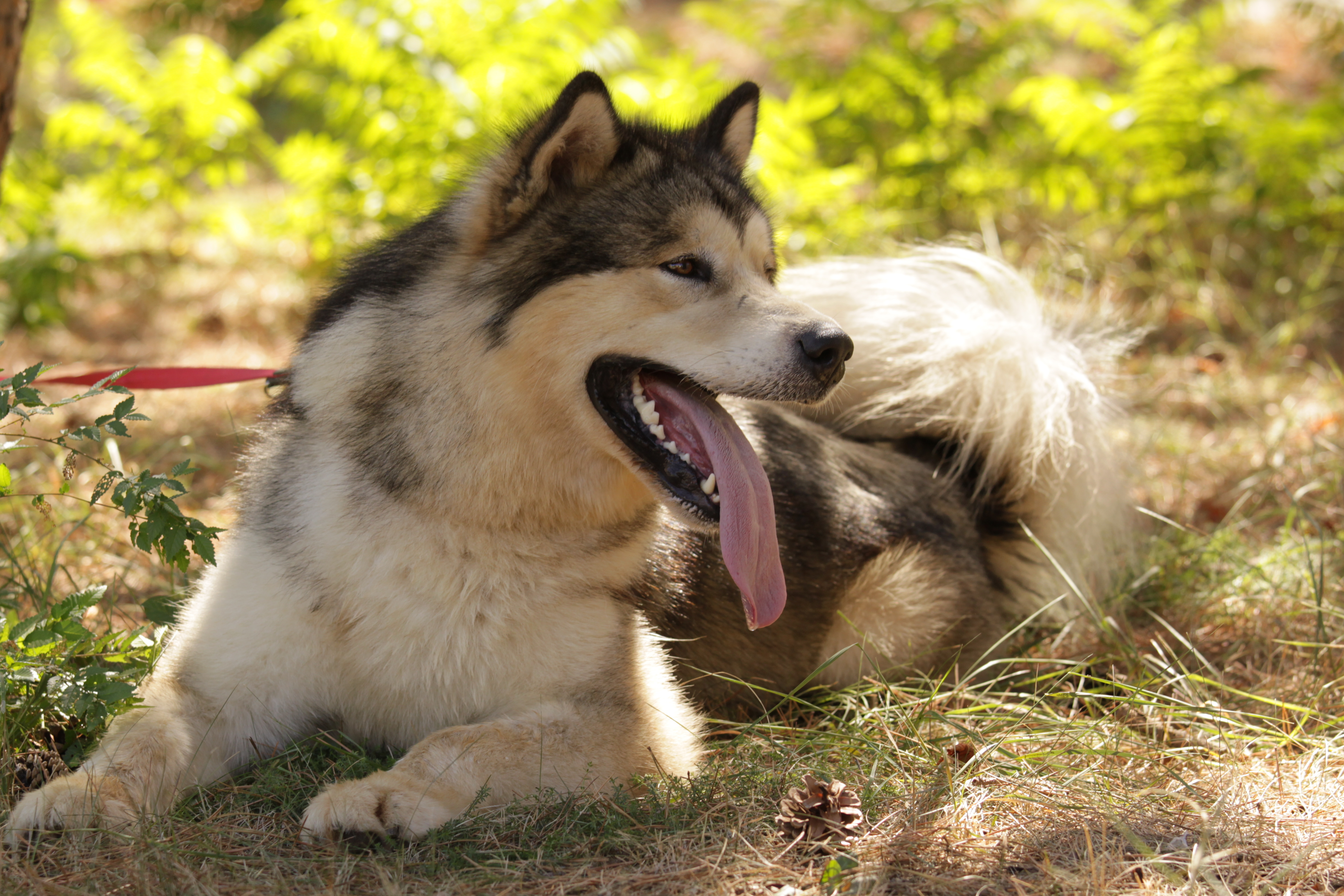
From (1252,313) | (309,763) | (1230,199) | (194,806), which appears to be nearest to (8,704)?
(194,806)

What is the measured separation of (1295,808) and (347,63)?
5.04 meters

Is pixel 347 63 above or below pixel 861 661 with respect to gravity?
above

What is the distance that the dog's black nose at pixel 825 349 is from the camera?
2242 millimetres

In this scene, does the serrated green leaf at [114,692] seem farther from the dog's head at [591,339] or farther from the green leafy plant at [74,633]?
the dog's head at [591,339]

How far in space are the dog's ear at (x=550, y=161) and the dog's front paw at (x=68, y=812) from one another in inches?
54.1

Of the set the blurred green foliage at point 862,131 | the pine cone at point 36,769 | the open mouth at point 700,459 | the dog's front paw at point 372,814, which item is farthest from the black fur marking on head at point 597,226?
the blurred green foliage at point 862,131

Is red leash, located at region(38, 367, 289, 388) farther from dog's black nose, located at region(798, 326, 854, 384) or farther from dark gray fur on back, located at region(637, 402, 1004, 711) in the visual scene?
dog's black nose, located at region(798, 326, 854, 384)

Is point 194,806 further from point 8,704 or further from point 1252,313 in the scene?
point 1252,313

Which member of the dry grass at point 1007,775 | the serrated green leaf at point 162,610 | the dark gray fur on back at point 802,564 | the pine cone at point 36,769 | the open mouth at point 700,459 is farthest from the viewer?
the dark gray fur on back at point 802,564

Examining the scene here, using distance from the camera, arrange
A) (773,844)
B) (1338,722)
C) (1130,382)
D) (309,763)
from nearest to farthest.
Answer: (773,844)
(309,763)
(1338,722)
(1130,382)

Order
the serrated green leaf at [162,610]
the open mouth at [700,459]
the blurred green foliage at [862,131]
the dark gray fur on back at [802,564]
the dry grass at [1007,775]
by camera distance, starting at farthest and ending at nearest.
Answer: the blurred green foliage at [862,131] < the dark gray fur on back at [802,564] < the serrated green leaf at [162,610] < the open mouth at [700,459] < the dry grass at [1007,775]

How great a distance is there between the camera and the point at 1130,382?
4996 mm

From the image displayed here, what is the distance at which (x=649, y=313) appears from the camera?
7.38 feet

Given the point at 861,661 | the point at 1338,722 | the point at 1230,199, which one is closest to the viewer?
the point at 1338,722
